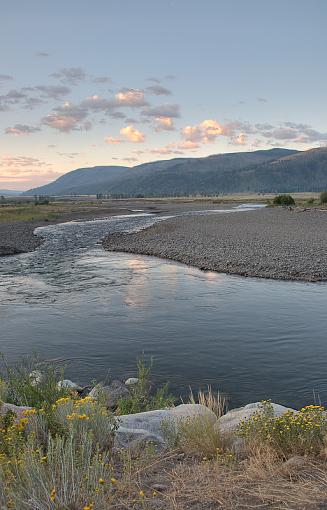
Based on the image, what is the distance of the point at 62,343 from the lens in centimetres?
1534

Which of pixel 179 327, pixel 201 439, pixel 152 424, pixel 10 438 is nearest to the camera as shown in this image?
pixel 10 438

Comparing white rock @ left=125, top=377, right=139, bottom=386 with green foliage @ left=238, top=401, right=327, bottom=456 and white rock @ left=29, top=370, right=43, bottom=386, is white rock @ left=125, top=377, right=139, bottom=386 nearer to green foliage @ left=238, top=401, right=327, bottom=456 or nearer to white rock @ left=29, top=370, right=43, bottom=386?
white rock @ left=29, top=370, right=43, bottom=386

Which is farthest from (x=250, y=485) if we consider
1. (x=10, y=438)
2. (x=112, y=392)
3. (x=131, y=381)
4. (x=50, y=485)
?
(x=131, y=381)

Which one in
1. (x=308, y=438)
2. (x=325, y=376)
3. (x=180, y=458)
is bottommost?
(x=325, y=376)

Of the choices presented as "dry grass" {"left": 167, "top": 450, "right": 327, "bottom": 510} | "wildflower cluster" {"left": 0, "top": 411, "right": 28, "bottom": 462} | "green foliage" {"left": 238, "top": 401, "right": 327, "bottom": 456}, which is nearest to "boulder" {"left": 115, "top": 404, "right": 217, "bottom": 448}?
"green foliage" {"left": 238, "top": 401, "right": 327, "bottom": 456}

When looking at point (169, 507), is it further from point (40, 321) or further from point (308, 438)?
point (40, 321)

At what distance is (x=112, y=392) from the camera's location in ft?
33.4

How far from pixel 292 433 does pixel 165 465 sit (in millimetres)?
1812

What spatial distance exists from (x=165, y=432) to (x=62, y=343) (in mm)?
9038

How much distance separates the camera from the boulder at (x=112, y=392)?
966cm

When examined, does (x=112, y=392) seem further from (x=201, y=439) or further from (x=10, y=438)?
(x=10, y=438)

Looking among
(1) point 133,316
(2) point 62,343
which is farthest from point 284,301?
(2) point 62,343

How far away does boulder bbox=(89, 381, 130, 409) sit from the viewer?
966 centimetres

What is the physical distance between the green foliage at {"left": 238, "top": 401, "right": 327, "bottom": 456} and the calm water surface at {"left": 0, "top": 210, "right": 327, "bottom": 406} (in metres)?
4.29
